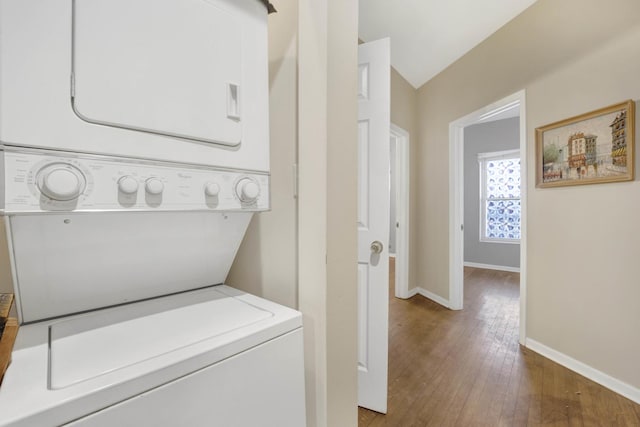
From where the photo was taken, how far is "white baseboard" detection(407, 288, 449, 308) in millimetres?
3227

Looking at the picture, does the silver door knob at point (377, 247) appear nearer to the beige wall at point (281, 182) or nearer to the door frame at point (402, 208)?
the beige wall at point (281, 182)

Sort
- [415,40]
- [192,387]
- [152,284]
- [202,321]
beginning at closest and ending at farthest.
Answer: [192,387]
[202,321]
[152,284]
[415,40]

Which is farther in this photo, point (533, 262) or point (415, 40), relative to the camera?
point (415, 40)

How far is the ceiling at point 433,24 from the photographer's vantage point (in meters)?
2.27

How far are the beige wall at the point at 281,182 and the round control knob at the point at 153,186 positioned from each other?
409mm

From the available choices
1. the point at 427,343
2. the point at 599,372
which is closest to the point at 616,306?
the point at 599,372

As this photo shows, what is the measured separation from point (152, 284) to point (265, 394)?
0.46 metres

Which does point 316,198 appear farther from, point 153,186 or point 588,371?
point 588,371

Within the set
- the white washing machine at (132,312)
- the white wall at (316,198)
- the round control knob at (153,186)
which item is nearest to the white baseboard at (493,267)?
the white wall at (316,198)

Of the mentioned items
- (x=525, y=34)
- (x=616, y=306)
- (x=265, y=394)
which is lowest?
(x=616, y=306)

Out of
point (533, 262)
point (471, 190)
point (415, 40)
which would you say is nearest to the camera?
point (533, 262)

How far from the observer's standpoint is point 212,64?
2.27 ft

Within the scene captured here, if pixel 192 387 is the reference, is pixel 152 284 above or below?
above

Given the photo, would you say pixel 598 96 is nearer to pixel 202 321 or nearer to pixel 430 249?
pixel 430 249
